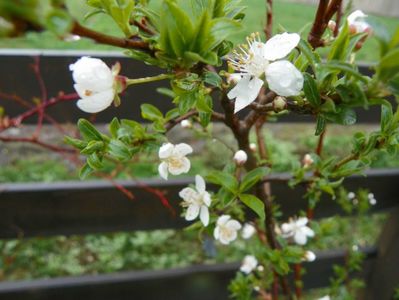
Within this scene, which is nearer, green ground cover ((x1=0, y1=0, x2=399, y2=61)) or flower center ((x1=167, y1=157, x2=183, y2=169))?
flower center ((x1=167, y1=157, x2=183, y2=169))

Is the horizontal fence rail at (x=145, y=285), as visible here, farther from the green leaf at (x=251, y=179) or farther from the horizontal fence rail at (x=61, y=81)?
the green leaf at (x=251, y=179)

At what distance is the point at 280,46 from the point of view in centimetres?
40

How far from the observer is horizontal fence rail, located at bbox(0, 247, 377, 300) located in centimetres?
121

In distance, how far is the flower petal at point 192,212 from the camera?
0.60 metres

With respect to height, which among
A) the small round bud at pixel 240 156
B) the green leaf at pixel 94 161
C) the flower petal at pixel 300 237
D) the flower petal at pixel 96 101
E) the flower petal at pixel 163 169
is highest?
the flower petal at pixel 96 101

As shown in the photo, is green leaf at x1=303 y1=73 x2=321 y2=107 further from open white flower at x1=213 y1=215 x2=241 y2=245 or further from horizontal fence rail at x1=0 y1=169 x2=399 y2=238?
horizontal fence rail at x1=0 y1=169 x2=399 y2=238

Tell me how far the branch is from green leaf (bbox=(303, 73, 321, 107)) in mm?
143

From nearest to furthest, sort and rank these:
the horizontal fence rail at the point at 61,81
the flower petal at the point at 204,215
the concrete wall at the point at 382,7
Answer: the flower petal at the point at 204,215
the horizontal fence rail at the point at 61,81
the concrete wall at the point at 382,7

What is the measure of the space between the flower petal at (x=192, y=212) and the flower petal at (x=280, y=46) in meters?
0.28

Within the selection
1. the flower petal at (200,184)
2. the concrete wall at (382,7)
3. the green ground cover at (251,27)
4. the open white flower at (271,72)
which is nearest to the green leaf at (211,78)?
the open white flower at (271,72)

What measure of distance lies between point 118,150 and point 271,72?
19cm

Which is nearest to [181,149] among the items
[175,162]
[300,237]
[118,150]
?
[175,162]

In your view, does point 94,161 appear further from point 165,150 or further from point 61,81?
point 61,81

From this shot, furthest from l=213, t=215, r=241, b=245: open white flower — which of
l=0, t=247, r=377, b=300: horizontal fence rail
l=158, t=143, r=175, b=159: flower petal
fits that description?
l=0, t=247, r=377, b=300: horizontal fence rail
